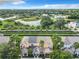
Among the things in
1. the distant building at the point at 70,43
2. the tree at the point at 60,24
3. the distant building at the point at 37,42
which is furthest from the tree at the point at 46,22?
the distant building at the point at 70,43

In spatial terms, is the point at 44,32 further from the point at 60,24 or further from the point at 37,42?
the point at 37,42

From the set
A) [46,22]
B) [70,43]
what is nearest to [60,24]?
[46,22]

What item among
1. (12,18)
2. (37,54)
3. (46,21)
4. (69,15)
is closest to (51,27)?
(46,21)

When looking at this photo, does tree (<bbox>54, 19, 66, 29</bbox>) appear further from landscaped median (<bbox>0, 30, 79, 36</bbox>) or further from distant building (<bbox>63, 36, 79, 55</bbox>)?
distant building (<bbox>63, 36, 79, 55</bbox>)

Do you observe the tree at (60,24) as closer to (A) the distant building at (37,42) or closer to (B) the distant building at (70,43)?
(B) the distant building at (70,43)

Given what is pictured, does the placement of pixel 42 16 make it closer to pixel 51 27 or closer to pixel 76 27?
pixel 51 27

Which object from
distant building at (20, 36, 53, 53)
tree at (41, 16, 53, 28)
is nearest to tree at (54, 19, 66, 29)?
tree at (41, 16, 53, 28)

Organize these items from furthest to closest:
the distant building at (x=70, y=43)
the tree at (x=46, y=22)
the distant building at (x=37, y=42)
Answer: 1. the tree at (x=46, y=22)
2. the distant building at (x=37, y=42)
3. the distant building at (x=70, y=43)

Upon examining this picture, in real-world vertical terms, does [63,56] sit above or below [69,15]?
below

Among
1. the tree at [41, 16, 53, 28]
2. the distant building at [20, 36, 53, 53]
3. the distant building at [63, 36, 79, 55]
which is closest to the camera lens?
the distant building at [63, 36, 79, 55]

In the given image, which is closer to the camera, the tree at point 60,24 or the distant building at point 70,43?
the distant building at point 70,43

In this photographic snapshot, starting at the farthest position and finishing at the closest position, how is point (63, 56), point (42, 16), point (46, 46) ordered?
Answer: point (42, 16), point (46, 46), point (63, 56)
